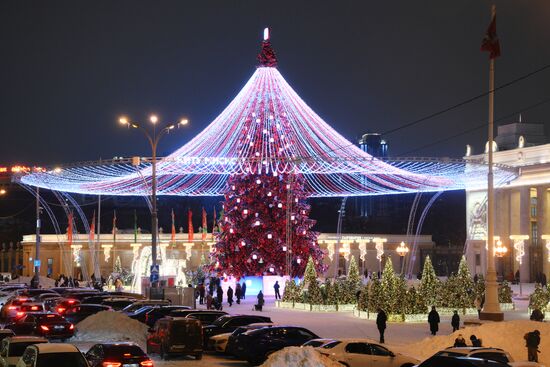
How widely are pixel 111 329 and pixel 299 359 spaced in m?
15.9

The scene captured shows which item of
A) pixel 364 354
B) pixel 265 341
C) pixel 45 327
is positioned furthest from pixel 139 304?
pixel 364 354

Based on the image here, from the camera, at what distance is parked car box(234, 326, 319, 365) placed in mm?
23641

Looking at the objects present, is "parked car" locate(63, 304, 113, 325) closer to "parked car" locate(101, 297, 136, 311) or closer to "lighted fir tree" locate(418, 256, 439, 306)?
"parked car" locate(101, 297, 136, 311)

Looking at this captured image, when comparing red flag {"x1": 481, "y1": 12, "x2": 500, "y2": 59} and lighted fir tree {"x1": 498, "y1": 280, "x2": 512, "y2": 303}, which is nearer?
red flag {"x1": 481, "y1": 12, "x2": 500, "y2": 59}

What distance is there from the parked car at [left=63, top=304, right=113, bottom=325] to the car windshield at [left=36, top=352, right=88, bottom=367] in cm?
1837

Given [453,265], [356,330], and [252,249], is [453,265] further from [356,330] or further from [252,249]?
[356,330]

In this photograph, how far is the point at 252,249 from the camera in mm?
50844

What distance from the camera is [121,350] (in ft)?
63.6

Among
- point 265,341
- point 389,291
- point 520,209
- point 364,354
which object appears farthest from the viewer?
point 520,209

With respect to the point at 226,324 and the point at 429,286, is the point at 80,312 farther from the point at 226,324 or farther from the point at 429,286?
the point at 429,286

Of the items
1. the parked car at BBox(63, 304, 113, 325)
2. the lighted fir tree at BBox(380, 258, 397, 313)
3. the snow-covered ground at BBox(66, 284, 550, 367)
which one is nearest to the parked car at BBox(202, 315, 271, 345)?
the snow-covered ground at BBox(66, 284, 550, 367)

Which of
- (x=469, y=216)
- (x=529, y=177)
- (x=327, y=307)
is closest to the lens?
(x=327, y=307)

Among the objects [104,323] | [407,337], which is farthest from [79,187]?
[407,337]

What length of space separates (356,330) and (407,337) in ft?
8.36
